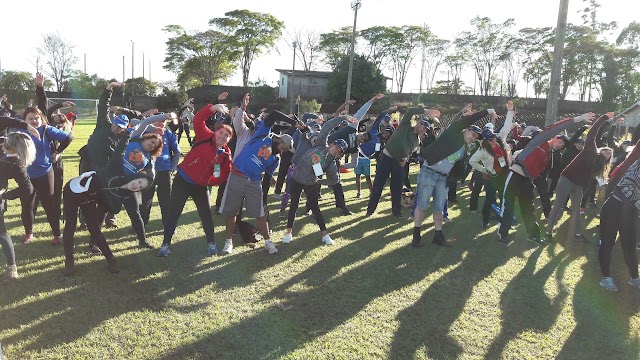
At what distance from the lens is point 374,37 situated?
5781cm

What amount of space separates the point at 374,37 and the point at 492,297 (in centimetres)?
5725

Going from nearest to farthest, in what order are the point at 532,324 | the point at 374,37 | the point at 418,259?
1. the point at 532,324
2. the point at 418,259
3. the point at 374,37

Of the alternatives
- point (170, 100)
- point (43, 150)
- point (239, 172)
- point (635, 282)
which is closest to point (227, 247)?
point (239, 172)

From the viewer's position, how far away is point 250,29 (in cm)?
5162

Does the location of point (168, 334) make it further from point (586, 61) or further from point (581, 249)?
point (586, 61)

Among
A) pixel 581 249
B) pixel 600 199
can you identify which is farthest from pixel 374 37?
pixel 581 249

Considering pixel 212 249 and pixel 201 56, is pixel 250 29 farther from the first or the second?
pixel 212 249

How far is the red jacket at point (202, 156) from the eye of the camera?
5.24 metres

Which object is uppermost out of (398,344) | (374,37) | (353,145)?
(374,37)

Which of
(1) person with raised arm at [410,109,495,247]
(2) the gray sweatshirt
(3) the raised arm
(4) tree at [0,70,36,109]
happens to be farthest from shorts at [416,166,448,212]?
(4) tree at [0,70,36,109]

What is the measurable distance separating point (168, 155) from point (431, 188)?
3.89m

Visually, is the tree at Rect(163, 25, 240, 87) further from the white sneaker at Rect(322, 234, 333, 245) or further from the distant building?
the white sneaker at Rect(322, 234, 333, 245)

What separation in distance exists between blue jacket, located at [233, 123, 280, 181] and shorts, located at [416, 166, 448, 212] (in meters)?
2.27

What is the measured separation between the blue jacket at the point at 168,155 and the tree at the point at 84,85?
58.5 meters
